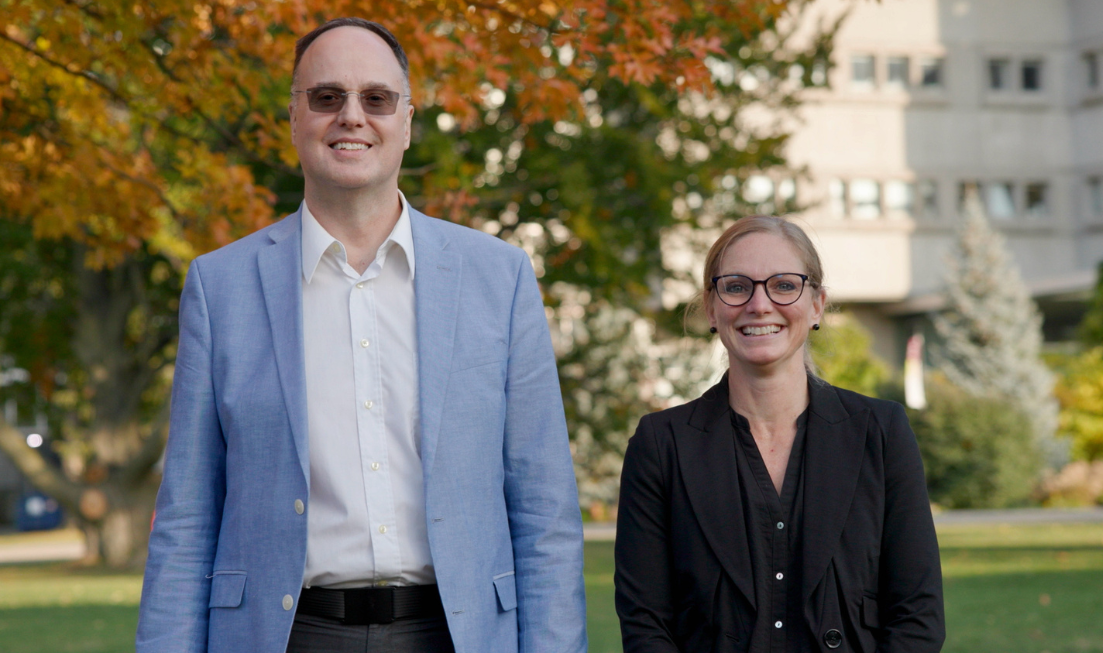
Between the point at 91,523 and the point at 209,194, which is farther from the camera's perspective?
the point at 91,523

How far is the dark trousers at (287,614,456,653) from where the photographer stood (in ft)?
9.48

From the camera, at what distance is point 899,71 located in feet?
141

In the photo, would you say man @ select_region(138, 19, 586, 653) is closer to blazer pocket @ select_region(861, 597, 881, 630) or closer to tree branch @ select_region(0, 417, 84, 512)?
blazer pocket @ select_region(861, 597, 881, 630)

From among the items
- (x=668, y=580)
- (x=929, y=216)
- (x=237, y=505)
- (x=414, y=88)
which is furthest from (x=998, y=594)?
(x=929, y=216)

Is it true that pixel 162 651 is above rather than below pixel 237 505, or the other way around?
below

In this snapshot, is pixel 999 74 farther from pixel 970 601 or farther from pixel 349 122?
pixel 349 122

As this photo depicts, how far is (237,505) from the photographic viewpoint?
2.99 meters

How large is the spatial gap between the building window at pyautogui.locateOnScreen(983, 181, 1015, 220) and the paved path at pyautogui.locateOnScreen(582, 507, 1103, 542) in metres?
19.2

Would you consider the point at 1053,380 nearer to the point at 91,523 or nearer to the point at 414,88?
the point at 91,523

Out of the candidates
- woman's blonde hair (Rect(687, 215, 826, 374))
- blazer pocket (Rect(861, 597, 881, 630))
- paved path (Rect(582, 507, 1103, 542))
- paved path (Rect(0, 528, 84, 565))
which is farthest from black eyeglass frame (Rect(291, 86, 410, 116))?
paved path (Rect(0, 528, 84, 565))

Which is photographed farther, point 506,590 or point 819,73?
point 819,73

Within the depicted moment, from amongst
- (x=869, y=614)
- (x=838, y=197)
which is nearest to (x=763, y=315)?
(x=869, y=614)

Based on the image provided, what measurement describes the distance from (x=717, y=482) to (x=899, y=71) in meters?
42.3

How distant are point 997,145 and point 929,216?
11.7ft
